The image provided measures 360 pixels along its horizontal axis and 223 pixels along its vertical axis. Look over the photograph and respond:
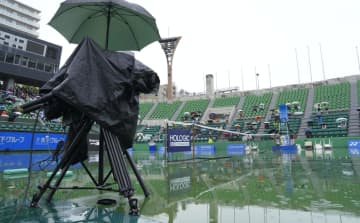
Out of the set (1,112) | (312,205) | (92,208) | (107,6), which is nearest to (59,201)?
(92,208)

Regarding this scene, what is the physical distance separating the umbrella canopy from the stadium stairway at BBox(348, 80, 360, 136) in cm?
2274

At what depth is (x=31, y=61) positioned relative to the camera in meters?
34.5

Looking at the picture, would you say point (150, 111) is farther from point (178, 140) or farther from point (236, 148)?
point (178, 140)

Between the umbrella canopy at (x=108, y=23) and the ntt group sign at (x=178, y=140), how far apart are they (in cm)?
615

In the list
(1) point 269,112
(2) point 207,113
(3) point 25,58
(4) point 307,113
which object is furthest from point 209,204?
(3) point 25,58

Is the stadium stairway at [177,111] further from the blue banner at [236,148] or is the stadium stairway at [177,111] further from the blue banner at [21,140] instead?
the blue banner at [21,140]

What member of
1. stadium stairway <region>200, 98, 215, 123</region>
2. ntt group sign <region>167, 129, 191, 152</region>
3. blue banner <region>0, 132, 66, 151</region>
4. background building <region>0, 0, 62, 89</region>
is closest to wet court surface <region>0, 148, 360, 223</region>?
ntt group sign <region>167, 129, 191, 152</region>

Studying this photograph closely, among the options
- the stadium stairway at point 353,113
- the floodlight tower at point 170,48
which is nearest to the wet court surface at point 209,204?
the stadium stairway at point 353,113

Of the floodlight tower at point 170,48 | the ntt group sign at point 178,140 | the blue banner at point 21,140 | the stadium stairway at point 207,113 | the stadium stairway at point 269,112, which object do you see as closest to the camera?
the ntt group sign at point 178,140

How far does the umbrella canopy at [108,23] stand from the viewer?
3.18 metres

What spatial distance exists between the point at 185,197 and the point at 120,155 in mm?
1292

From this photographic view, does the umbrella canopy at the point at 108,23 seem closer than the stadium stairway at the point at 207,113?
Yes

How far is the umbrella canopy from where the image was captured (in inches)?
125

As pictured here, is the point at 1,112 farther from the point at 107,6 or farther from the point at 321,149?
the point at 321,149
